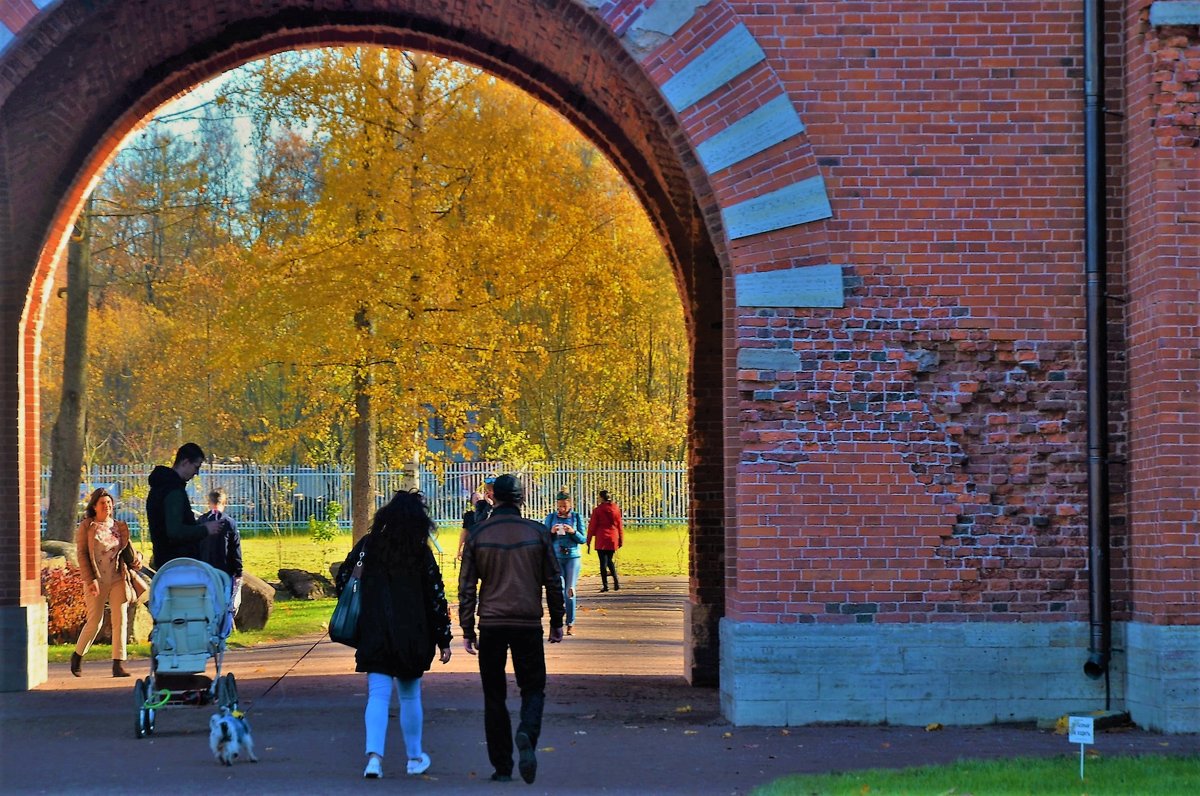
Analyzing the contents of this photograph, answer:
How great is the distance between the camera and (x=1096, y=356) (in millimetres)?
12094

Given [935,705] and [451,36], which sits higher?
[451,36]

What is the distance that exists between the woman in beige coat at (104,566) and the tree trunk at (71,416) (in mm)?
7758

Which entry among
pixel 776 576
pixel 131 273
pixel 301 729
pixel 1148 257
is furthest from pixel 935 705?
pixel 131 273

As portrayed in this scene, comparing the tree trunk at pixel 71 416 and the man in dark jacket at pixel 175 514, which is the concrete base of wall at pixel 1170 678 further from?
the tree trunk at pixel 71 416

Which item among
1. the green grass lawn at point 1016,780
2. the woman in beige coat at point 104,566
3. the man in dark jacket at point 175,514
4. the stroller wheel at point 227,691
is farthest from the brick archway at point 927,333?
the woman in beige coat at point 104,566

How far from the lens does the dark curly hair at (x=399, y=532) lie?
9977mm

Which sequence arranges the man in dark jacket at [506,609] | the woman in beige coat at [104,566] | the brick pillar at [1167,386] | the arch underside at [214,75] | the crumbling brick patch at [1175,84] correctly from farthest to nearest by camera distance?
the woman in beige coat at [104,566] < the arch underside at [214,75] < the crumbling brick patch at [1175,84] < the brick pillar at [1167,386] < the man in dark jacket at [506,609]

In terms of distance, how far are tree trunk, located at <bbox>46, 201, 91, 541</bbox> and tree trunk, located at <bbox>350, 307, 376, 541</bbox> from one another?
407 cm

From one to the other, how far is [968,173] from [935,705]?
13.0 ft

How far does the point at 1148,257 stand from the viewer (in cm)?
1178

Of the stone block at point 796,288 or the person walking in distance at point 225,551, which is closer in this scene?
the stone block at point 796,288

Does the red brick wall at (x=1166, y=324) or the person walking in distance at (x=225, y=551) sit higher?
the red brick wall at (x=1166, y=324)

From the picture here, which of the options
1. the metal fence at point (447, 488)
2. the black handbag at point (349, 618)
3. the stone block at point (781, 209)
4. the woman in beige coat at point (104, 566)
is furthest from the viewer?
the metal fence at point (447, 488)

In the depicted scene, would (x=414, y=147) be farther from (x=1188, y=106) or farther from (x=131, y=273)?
(x=131, y=273)
